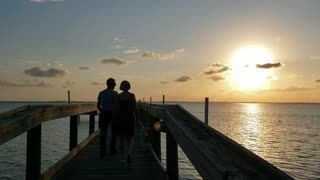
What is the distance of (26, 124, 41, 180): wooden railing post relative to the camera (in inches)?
219

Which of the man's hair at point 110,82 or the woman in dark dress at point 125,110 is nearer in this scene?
the woman in dark dress at point 125,110

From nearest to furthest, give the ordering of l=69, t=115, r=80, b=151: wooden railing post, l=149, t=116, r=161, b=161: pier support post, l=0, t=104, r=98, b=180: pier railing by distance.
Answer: l=0, t=104, r=98, b=180: pier railing
l=69, t=115, r=80, b=151: wooden railing post
l=149, t=116, r=161, b=161: pier support post

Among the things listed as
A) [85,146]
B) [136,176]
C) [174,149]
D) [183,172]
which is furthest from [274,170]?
[183,172]

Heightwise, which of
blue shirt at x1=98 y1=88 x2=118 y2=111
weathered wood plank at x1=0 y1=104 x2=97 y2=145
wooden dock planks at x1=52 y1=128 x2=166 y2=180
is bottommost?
wooden dock planks at x1=52 y1=128 x2=166 y2=180

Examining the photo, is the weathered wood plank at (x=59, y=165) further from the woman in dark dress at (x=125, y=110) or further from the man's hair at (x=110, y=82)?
the man's hair at (x=110, y=82)

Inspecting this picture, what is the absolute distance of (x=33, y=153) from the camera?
5.61 metres

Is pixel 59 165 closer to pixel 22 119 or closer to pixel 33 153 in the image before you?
pixel 33 153

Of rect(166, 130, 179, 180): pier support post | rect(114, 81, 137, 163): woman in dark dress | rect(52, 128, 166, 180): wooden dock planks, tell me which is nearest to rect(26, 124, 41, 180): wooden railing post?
rect(52, 128, 166, 180): wooden dock planks

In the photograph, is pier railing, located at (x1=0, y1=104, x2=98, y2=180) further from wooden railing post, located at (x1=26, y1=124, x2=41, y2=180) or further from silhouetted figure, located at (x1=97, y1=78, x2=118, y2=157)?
silhouetted figure, located at (x1=97, y1=78, x2=118, y2=157)

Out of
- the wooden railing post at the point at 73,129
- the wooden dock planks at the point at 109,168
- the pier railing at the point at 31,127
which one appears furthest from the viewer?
the wooden railing post at the point at 73,129

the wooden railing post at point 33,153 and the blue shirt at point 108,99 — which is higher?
the blue shirt at point 108,99

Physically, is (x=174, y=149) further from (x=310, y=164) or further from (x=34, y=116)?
(x=310, y=164)

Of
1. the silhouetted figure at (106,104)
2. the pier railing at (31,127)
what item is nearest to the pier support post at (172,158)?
the pier railing at (31,127)

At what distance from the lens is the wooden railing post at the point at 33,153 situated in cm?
557
